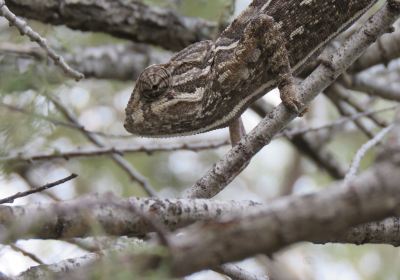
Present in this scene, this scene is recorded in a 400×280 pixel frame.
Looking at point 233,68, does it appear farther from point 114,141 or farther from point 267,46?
point 114,141

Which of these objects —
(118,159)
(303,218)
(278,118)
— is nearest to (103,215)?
(303,218)

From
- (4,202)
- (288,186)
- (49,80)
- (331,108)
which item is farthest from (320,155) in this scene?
(4,202)

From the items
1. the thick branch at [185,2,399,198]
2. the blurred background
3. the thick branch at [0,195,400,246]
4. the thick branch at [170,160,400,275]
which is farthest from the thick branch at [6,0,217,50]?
the thick branch at [170,160,400,275]

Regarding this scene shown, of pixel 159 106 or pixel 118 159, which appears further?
pixel 118 159

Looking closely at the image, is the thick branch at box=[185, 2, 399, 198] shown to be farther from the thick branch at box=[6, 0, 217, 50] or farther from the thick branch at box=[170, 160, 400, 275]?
the thick branch at box=[6, 0, 217, 50]

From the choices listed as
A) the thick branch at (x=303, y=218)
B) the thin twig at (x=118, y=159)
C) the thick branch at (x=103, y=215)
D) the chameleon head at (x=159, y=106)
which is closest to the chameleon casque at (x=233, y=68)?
the chameleon head at (x=159, y=106)
